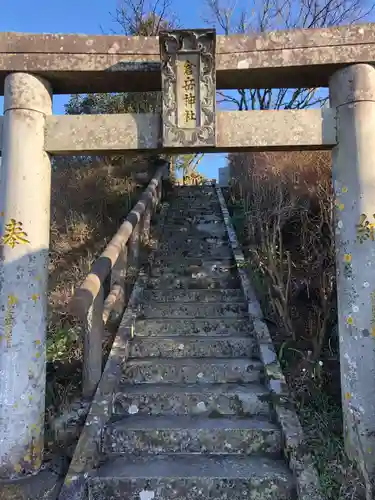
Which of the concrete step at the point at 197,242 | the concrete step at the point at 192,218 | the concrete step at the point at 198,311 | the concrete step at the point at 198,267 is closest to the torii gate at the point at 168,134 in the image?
the concrete step at the point at 198,311

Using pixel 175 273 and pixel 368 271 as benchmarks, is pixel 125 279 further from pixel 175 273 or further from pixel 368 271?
pixel 368 271

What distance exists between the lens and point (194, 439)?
367cm

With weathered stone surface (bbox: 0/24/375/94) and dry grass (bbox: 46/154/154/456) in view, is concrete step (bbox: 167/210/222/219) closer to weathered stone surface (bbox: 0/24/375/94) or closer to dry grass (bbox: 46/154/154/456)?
dry grass (bbox: 46/154/154/456)

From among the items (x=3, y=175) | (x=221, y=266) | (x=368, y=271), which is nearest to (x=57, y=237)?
(x=221, y=266)

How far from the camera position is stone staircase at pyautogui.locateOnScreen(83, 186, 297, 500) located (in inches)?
127

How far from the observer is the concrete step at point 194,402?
13.1 ft

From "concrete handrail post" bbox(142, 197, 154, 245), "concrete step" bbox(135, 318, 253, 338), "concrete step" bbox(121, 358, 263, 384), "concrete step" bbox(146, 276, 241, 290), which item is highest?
"concrete handrail post" bbox(142, 197, 154, 245)

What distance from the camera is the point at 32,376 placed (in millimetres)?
3660

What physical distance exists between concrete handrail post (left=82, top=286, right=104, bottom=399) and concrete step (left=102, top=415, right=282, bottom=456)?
624 millimetres

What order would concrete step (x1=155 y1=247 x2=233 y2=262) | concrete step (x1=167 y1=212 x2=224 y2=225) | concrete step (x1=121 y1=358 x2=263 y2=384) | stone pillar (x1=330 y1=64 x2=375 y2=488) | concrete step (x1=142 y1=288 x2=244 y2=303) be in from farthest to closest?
concrete step (x1=167 y1=212 x2=224 y2=225) → concrete step (x1=155 y1=247 x2=233 y2=262) → concrete step (x1=142 y1=288 x2=244 y2=303) → concrete step (x1=121 y1=358 x2=263 y2=384) → stone pillar (x1=330 y1=64 x2=375 y2=488)

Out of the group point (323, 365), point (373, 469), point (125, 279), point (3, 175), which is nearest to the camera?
point (373, 469)

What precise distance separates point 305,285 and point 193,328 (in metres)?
1.62

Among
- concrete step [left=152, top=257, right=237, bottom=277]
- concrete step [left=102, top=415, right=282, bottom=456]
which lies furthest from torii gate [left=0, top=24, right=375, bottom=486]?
concrete step [left=152, top=257, right=237, bottom=277]

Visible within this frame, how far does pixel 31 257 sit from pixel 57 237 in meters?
4.07
